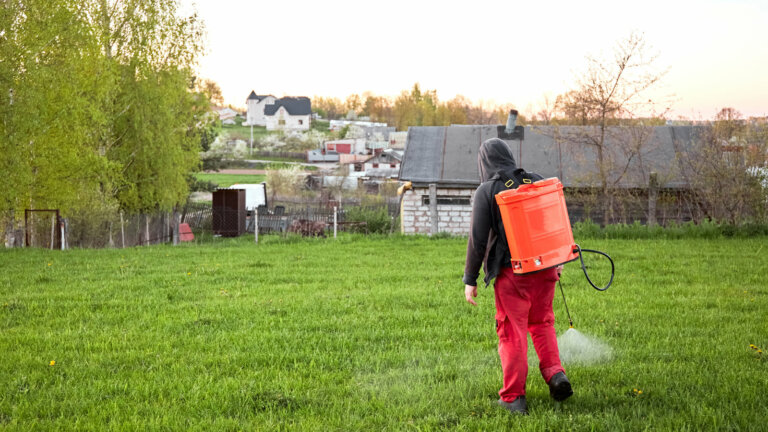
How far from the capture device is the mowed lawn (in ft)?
15.3

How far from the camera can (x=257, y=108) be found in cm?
17162

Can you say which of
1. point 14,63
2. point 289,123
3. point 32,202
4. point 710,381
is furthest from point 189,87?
point 289,123

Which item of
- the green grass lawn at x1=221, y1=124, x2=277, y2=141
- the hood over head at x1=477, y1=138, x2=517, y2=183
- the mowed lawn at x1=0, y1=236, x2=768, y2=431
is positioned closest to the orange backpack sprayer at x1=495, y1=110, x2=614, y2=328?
the hood over head at x1=477, y1=138, x2=517, y2=183

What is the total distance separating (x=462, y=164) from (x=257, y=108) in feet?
493

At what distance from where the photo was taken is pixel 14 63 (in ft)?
57.0

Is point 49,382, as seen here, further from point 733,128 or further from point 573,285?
point 733,128

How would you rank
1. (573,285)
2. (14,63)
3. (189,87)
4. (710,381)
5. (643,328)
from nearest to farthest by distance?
(710,381)
(643,328)
(573,285)
(14,63)
(189,87)

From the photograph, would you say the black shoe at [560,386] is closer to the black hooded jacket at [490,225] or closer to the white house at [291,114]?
the black hooded jacket at [490,225]

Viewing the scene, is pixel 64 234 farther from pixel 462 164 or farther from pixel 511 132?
pixel 511 132

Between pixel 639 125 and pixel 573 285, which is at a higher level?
pixel 639 125

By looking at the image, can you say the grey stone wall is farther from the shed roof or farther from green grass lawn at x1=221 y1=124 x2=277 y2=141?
green grass lawn at x1=221 y1=124 x2=277 y2=141

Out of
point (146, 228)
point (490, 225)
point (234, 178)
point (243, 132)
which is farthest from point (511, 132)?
point (243, 132)

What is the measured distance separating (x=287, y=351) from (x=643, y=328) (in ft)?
13.3

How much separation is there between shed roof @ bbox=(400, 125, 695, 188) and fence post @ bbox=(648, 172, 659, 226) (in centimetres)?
123
